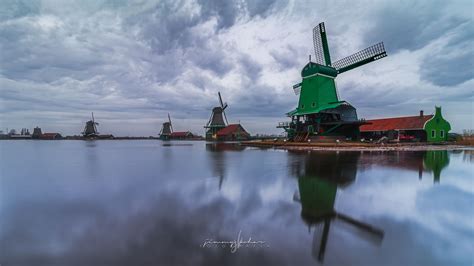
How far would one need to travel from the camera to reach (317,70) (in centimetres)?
3089

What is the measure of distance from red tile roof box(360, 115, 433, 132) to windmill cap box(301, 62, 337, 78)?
11.1 m

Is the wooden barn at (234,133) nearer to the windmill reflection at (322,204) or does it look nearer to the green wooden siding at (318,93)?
the green wooden siding at (318,93)

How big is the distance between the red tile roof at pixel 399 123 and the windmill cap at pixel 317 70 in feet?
36.4

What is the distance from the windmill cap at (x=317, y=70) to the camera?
3092cm

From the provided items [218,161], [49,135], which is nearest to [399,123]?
[218,161]

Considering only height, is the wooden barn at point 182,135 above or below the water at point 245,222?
above

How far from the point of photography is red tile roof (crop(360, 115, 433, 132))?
103ft

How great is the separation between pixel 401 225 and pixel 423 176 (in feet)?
24.1

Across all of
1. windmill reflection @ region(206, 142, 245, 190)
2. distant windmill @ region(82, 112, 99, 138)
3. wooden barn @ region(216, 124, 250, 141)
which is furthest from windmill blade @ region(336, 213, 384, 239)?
distant windmill @ region(82, 112, 99, 138)

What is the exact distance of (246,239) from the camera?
15.2 ft

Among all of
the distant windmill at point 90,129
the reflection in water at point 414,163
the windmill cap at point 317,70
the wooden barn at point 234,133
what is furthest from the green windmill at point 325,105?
the distant windmill at point 90,129

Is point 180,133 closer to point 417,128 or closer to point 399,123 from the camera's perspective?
point 399,123

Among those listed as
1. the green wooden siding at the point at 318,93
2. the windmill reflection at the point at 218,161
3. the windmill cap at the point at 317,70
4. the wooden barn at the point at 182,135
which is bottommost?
the windmill reflection at the point at 218,161

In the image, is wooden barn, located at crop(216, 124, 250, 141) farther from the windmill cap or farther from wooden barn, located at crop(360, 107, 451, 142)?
wooden barn, located at crop(360, 107, 451, 142)
